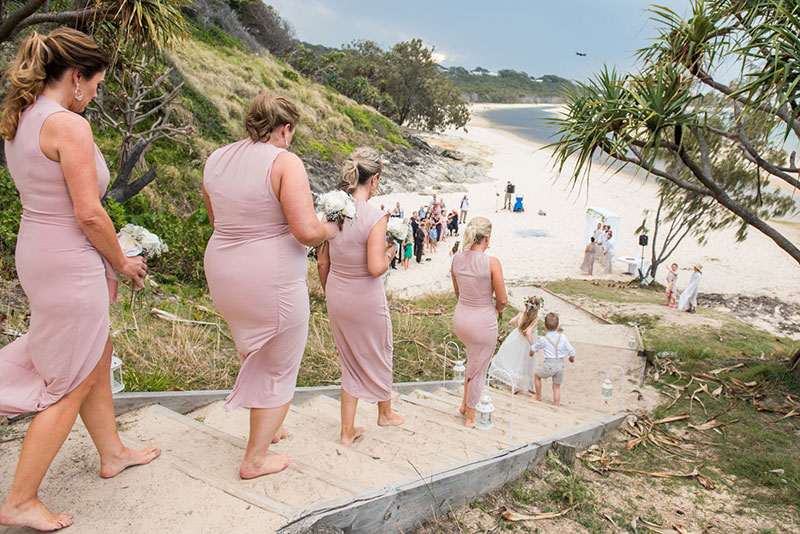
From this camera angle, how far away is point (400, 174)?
30.7 m

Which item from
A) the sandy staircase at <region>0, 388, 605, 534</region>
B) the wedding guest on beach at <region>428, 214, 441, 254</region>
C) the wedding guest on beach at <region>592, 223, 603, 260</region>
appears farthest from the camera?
the wedding guest on beach at <region>428, 214, 441, 254</region>

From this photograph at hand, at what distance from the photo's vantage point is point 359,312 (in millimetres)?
3176

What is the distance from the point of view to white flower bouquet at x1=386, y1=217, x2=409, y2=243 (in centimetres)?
321

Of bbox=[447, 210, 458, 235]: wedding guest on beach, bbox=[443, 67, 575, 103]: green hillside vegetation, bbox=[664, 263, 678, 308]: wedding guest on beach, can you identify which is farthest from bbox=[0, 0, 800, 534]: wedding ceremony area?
bbox=[443, 67, 575, 103]: green hillside vegetation

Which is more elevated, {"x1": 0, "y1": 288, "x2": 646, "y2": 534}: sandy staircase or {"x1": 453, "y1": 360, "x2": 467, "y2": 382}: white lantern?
{"x1": 0, "y1": 288, "x2": 646, "y2": 534}: sandy staircase

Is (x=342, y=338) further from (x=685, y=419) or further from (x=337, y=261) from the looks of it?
(x=685, y=419)

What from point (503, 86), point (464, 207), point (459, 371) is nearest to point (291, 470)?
point (459, 371)

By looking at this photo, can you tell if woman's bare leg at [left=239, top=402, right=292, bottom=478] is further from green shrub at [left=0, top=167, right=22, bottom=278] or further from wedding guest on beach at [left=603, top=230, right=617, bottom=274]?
wedding guest on beach at [left=603, top=230, right=617, bottom=274]

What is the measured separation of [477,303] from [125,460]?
8.42ft

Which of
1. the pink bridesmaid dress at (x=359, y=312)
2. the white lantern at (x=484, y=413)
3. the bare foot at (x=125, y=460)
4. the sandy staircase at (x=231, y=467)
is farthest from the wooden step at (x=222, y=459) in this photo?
the white lantern at (x=484, y=413)

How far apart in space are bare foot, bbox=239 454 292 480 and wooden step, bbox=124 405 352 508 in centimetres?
2

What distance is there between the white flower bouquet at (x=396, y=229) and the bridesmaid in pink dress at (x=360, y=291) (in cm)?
8

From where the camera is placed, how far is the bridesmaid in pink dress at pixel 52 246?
1947mm

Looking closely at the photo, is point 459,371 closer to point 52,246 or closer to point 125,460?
point 125,460
